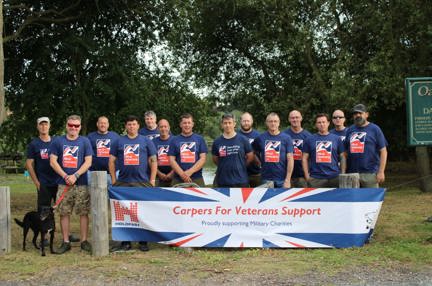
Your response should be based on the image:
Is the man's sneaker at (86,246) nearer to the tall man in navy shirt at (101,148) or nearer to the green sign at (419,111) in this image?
the tall man in navy shirt at (101,148)

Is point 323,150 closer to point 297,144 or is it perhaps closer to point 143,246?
point 297,144

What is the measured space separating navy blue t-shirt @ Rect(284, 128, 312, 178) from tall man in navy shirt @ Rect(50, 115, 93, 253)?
332 centimetres

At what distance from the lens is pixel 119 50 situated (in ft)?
48.0

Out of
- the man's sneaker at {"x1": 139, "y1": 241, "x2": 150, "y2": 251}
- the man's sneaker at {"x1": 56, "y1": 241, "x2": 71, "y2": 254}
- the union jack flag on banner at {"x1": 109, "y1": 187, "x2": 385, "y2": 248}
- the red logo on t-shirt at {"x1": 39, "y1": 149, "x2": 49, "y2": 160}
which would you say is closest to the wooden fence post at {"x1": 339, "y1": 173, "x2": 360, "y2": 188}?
the union jack flag on banner at {"x1": 109, "y1": 187, "x2": 385, "y2": 248}

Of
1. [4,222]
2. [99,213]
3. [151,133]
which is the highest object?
[151,133]

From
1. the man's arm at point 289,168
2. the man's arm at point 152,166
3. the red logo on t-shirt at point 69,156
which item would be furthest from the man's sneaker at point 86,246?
the man's arm at point 289,168

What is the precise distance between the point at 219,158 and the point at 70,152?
88.2 inches

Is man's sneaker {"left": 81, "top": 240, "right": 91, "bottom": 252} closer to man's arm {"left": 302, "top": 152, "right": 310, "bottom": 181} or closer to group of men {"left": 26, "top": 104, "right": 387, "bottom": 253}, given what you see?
group of men {"left": 26, "top": 104, "right": 387, "bottom": 253}

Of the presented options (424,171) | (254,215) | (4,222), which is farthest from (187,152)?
(424,171)

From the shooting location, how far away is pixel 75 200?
8250 mm

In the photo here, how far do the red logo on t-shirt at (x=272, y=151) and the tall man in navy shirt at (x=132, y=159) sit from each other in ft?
5.68

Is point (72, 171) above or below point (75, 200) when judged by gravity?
above

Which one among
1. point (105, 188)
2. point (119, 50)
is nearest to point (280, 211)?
point (105, 188)

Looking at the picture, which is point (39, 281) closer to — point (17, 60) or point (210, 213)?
point (210, 213)
